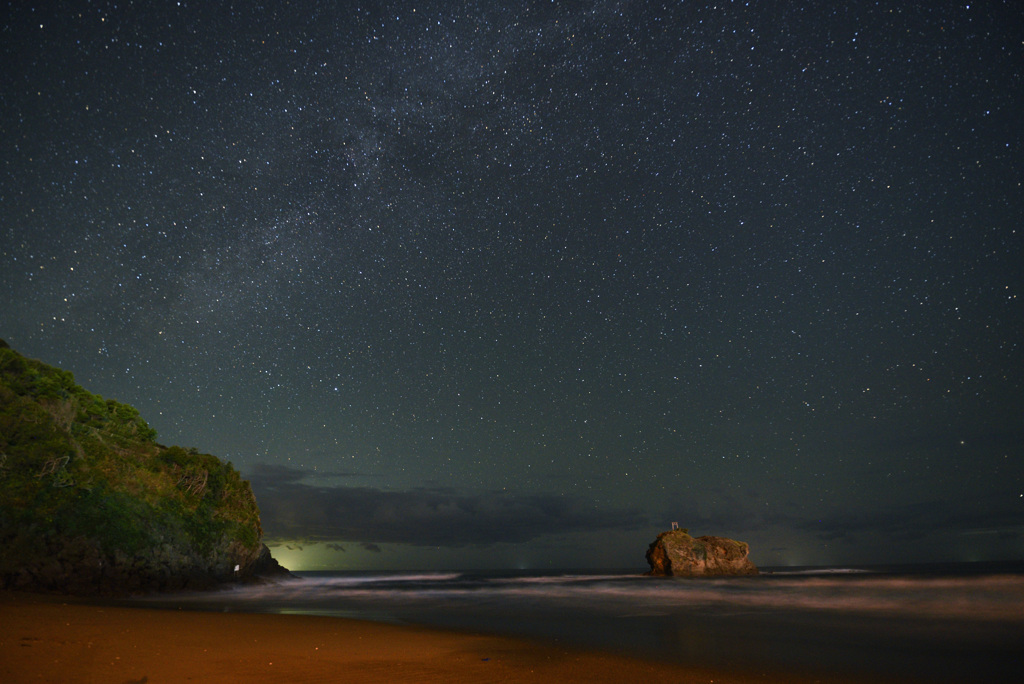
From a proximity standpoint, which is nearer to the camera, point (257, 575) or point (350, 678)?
point (350, 678)

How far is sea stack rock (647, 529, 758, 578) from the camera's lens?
7846 centimetres

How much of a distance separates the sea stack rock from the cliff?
5775 cm

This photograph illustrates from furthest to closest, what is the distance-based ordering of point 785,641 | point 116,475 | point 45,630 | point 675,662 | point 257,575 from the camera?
point 257,575
point 116,475
point 785,641
point 675,662
point 45,630

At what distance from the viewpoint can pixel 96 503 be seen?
30625 millimetres

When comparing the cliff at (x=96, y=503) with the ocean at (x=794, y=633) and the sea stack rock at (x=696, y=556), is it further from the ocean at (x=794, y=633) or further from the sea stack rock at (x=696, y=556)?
the sea stack rock at (x=696, y=556)

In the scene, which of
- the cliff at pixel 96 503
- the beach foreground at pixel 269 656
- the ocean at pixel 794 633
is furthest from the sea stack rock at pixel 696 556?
the beach foreground at pixel 269 656

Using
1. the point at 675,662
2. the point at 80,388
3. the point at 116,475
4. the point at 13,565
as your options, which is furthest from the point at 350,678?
the point at 80,388

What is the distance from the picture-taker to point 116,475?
34.0m

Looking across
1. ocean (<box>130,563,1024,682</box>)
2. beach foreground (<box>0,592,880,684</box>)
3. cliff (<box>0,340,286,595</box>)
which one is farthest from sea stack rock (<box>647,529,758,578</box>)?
beach foreground (<box>0,592,880,684</box>)

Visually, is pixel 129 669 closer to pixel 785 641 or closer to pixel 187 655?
pixel 187 655

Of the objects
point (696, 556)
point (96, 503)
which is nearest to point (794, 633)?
point (96, 503)

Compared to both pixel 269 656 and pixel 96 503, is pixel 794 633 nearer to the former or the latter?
pixel 269 656

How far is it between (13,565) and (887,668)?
34.9 m

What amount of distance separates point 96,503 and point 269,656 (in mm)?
26229
